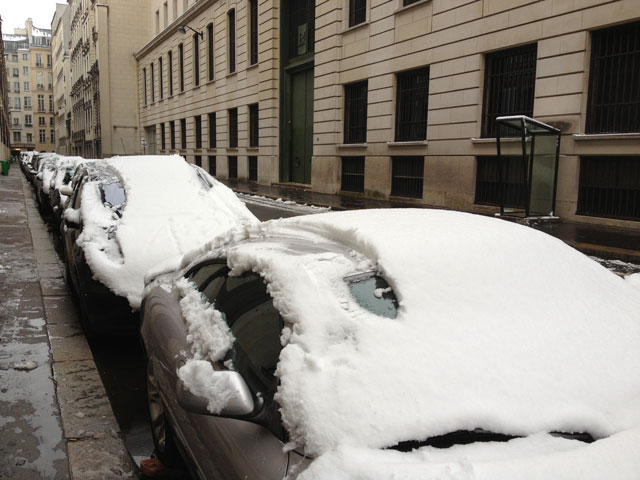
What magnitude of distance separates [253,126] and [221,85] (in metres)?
4.38

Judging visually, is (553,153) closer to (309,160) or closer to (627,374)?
(627,374)

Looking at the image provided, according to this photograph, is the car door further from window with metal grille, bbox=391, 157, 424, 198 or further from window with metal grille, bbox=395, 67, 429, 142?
window with metal grille, bbox=395, 67, 429, 142

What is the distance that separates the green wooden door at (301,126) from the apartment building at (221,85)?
88 centimetres

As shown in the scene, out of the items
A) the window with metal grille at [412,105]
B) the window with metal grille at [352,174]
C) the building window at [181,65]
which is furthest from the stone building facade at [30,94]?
the window with metal grille at [412,105]

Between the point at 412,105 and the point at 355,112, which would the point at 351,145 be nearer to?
the point at 355,112

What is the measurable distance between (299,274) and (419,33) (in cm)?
1561

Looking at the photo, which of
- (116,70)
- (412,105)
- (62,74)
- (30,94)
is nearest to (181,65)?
(116,70)

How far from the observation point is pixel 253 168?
2775cm

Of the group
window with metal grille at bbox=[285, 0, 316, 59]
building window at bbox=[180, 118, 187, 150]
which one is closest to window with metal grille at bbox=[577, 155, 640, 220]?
window with metal grille at bbox=[285, 0, 316, 59]

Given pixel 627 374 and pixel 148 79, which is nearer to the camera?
pixel 627 374

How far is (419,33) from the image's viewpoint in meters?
16.3

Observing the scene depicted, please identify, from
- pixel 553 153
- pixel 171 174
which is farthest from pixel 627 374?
pixel 553 153

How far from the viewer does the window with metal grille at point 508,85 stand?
1341 centimetres

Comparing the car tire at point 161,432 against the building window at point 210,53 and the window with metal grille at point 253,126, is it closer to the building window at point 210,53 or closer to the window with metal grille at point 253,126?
the window with metal grille at point 253,126
